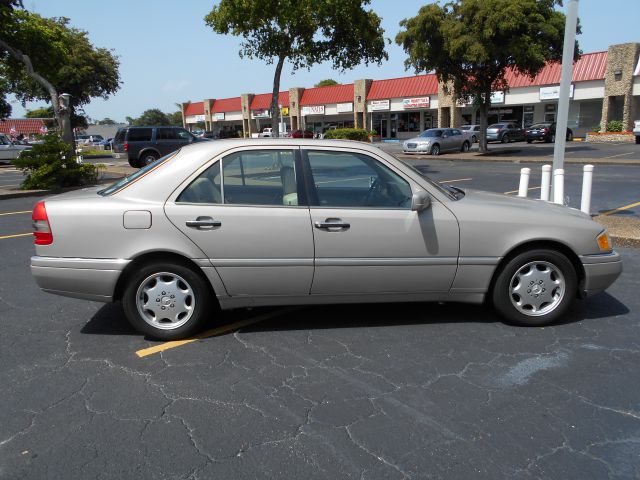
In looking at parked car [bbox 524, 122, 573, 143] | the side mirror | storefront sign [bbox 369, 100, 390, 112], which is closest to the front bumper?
the side mirror

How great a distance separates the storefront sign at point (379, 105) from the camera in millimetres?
49750

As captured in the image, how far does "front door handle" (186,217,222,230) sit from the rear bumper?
0.57 metres

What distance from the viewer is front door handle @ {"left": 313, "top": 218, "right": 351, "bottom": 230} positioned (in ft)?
13.2

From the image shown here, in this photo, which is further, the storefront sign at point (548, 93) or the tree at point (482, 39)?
the storefront sign at point (548, 93)

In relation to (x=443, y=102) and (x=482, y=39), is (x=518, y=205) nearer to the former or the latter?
Answer: (x=482, y=39)

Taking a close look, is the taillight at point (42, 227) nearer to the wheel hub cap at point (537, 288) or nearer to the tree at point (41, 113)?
the wheel hub cap at point (537, 288)

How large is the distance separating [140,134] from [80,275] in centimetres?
1992

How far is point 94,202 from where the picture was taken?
4.09m

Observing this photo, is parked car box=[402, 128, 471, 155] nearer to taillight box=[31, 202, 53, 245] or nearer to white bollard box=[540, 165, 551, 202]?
white bollard box=[540, 165, 551, 202]

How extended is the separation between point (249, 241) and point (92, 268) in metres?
1.22

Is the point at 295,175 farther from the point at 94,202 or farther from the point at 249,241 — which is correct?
the point at 94,202

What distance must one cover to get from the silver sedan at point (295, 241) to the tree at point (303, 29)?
13285 mm

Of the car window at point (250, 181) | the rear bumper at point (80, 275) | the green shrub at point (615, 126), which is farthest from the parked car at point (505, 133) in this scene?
the rear bumper at point (80, 275)

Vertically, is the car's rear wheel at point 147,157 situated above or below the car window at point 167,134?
below
